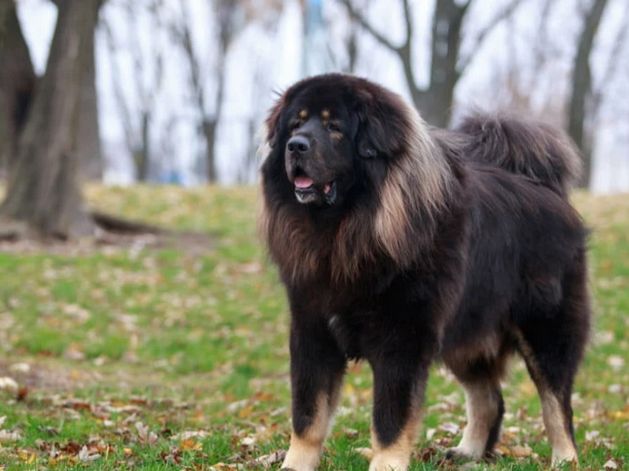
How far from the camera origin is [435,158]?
4.83 m

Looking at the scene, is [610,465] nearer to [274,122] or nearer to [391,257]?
[391,257]

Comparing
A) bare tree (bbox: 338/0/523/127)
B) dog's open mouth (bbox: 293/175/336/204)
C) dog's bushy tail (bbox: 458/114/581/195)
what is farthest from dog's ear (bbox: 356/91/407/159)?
bare tree (bbox: 338/0/523/127)

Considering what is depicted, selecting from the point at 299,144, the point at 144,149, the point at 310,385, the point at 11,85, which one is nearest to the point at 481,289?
the point at 310,385

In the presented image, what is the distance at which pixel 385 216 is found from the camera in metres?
4.60

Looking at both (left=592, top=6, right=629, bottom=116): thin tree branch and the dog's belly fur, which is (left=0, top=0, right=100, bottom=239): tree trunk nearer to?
the dog's belly fur

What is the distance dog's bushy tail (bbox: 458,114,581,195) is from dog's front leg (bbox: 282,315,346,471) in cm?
177

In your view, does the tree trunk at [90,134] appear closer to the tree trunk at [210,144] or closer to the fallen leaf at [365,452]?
the tree trunk at [210,144]

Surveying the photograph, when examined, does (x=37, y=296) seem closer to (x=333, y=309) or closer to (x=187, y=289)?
(x=187, y=289)

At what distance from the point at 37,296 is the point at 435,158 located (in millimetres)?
8130

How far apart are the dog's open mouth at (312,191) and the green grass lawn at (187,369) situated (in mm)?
1565

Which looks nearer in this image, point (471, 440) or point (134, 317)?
point (471, 440)

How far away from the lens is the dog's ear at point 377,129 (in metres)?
4.65

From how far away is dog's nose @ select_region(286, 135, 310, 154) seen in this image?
451 centimetres

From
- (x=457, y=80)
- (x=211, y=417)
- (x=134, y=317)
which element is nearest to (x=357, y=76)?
(x=211, y=417)
